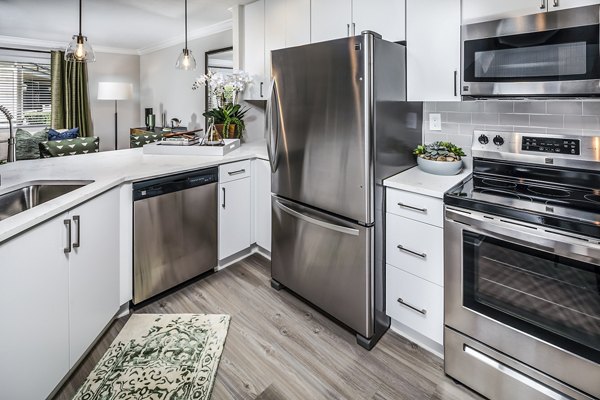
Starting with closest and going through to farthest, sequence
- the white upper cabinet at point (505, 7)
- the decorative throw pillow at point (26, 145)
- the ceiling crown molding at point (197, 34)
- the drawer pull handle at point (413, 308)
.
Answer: the white upper cabinet at point (505, 7)
the drawer pull handle at point (413, 308)
the ceiling crown molding at point (197, 34)
the decorative throw pillow at point (26, 145)

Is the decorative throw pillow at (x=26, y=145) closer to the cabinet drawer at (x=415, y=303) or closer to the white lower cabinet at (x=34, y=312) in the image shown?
the white lower cabinet at (x=34, y=312)

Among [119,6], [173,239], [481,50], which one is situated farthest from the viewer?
[119,6]

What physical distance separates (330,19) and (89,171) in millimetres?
1888

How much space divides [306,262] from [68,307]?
1258 millimetres

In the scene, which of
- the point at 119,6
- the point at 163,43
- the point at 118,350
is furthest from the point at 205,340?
the point at 163,43

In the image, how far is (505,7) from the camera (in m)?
1.64

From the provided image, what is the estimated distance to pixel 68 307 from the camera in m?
1.53

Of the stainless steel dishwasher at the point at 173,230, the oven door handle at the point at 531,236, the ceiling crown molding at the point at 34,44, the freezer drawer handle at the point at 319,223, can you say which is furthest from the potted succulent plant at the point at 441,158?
the ceiling crown molding at the point at 34,44

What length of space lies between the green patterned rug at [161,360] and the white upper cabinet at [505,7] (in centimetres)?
216

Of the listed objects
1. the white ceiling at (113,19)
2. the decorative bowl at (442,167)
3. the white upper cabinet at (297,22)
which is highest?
the white ceiling at (113,19)

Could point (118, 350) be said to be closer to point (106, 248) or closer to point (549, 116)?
point (106, 248)

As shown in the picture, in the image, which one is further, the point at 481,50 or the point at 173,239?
the point at 173,239

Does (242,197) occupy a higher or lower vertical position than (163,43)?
lower

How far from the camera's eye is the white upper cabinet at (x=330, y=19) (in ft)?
7.58
